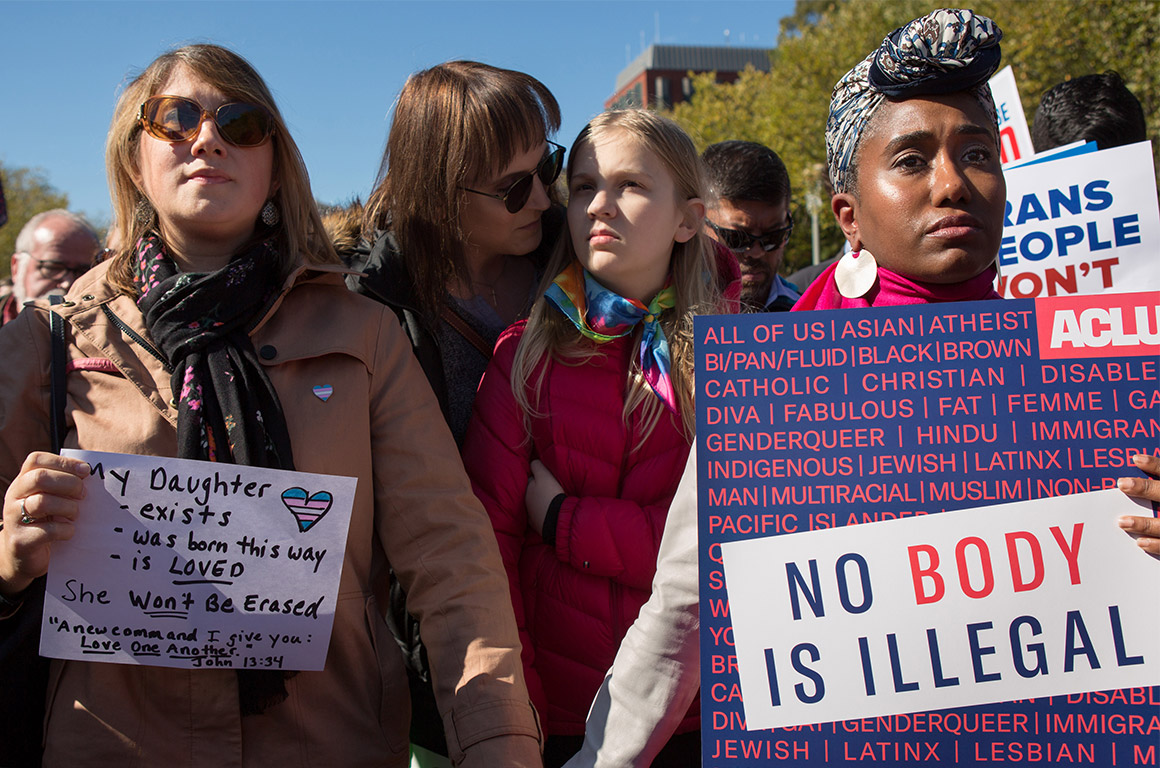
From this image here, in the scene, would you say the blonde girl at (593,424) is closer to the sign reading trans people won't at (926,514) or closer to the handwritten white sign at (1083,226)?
the sign reading trans people won't at (926,514)

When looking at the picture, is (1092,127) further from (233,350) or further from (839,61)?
(839,61)

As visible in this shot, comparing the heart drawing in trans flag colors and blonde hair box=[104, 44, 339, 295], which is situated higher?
blonde hair box=[104, 44, 339, 295]

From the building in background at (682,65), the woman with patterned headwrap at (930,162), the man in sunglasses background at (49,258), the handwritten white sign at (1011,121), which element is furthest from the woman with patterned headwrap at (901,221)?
the building in background at (682,65)

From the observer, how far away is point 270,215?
2.18m

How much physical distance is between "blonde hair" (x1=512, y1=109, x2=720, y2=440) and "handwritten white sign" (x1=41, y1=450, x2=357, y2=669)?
0.70 meters

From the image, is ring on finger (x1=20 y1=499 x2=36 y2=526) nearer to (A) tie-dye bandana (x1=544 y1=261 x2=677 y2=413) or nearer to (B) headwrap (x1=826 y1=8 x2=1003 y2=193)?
(A) tie-dye bandana (x1=544 y1=261 x2=677 y2=413)

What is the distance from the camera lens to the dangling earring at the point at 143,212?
7.19ft

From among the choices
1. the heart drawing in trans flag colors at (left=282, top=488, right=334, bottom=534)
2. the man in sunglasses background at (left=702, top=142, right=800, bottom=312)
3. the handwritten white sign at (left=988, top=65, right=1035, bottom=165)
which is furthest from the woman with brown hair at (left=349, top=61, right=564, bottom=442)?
the handwritten white sign at (left=988, top=65, right=1035, bottom=165)

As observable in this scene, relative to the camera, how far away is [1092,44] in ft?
56.4

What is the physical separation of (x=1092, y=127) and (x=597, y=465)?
9.31 feet

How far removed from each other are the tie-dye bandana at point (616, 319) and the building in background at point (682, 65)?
75.7 metres

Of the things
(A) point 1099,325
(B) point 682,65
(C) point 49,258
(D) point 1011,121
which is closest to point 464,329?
(A) point 1099,325

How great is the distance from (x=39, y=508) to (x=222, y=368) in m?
0.43

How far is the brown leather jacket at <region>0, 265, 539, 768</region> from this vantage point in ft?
5.88
